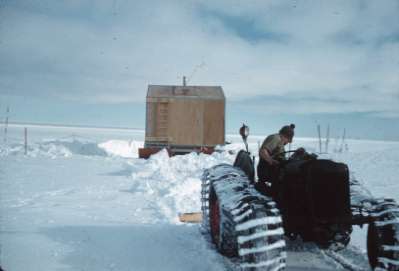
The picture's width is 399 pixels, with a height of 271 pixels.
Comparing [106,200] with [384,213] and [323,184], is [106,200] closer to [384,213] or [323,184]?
[323,184]

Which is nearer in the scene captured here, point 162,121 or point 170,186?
point 170,186

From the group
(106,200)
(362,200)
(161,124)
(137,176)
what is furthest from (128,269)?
(161,124)

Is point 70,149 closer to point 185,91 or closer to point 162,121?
point 162,121

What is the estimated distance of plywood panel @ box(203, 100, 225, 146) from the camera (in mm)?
18500

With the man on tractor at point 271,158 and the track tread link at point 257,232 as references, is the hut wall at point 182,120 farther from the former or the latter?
the track tread link at point 257,232

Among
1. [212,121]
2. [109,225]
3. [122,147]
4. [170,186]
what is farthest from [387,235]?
[122,147]

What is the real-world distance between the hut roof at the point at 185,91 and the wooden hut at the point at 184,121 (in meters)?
0.05

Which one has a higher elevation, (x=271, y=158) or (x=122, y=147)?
(x=271, y=158)

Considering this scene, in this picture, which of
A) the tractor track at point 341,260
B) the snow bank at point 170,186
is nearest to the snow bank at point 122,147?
the snow bank at point 170,186

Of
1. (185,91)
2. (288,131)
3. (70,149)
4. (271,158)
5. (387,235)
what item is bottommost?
(70,149)

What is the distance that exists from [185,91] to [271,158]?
600 inches

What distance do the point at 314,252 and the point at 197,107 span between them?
14657 mm

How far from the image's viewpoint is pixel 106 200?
6977mm

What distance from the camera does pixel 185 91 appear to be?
19.3m
